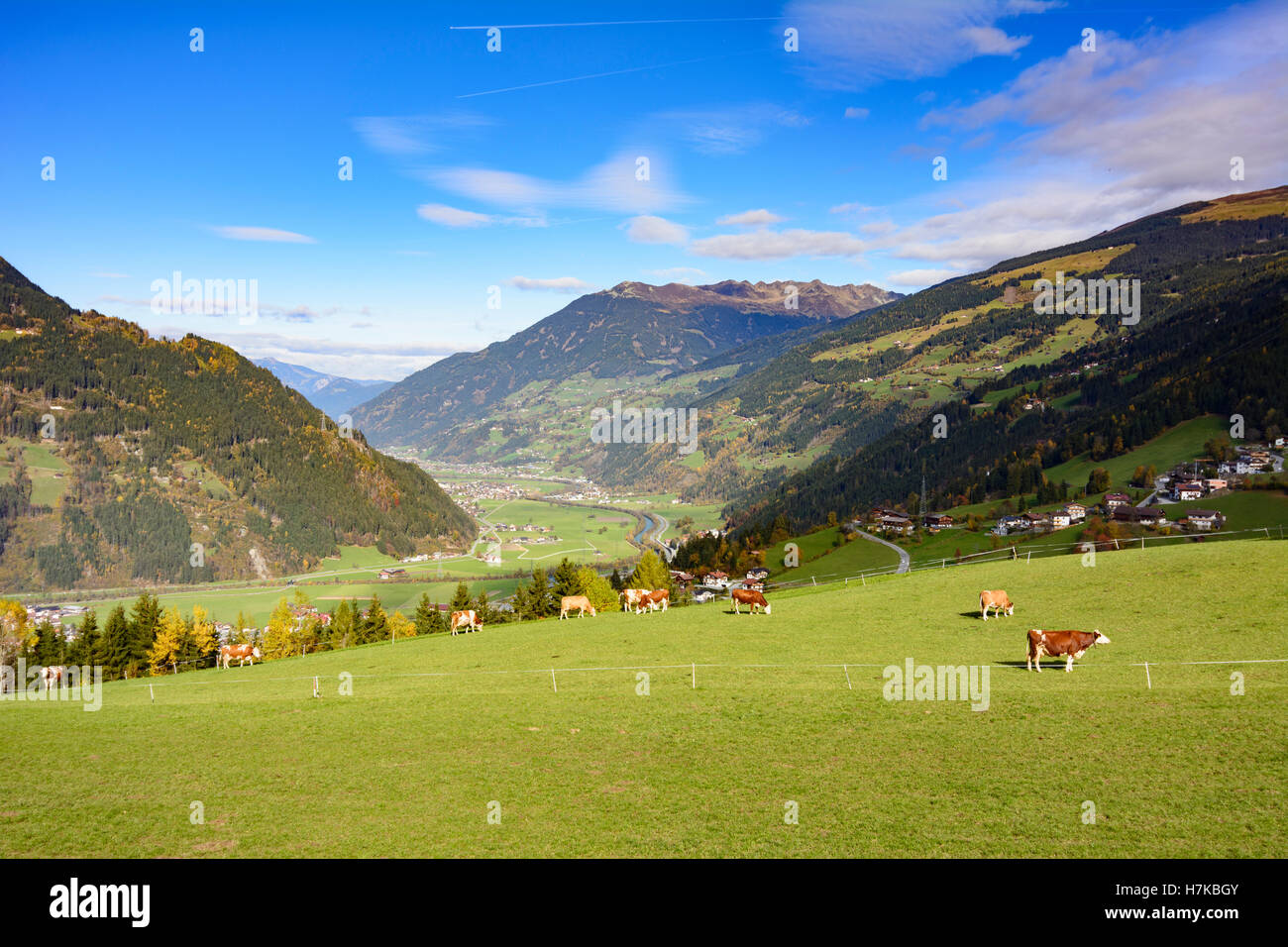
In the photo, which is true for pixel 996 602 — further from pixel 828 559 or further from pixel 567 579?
pixel 828 559

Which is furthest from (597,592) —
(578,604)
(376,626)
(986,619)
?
(986,619)

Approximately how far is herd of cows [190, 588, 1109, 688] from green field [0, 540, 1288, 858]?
0.62 m

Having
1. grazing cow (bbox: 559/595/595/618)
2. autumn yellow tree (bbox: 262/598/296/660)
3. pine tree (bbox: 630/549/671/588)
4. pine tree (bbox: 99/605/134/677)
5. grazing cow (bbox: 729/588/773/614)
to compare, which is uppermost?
grazing cow (bbox: 729/588/773/614)

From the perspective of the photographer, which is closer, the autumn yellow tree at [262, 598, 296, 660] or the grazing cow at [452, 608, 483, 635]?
the grazing cow at [452, 608, 483, 635]

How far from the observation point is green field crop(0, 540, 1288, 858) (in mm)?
10602

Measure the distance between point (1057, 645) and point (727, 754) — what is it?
12.4m

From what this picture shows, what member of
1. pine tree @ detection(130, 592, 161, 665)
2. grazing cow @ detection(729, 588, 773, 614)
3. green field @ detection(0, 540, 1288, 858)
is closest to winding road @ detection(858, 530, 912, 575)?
grazing cow @ detection(729, 588, 773, 614)

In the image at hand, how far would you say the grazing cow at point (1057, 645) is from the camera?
19.5m

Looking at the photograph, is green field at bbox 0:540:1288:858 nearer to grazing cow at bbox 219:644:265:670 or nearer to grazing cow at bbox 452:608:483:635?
grazing cow at bbox 452:608:483:635

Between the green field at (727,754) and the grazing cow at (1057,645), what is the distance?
0.49 metres

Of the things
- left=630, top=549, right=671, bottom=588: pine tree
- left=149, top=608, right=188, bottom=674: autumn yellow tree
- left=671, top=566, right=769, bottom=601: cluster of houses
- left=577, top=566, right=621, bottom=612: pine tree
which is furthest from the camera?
left=671, top=566, right=769, bottom=601: cluster of houses
